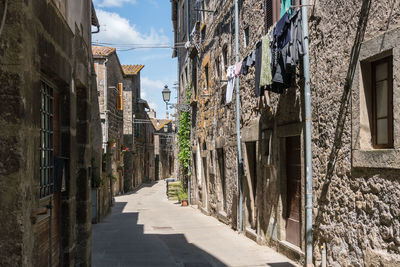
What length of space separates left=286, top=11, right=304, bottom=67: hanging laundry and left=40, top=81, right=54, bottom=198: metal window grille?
11.2 ft

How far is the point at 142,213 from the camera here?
15.9 m

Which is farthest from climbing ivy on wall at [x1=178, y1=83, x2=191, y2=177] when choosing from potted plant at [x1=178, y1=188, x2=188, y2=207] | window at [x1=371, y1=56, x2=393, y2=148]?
window at [x1=371, y1=56, x2=393, y2=148]

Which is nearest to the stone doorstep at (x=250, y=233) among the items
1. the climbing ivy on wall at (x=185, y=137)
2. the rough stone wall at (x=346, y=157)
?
the rough stone wall at (x=346, y=157)

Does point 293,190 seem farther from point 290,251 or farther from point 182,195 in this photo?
point 182,195

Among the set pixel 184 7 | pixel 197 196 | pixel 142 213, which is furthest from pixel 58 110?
pixel 184 7

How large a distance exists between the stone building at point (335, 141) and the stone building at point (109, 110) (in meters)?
6.98

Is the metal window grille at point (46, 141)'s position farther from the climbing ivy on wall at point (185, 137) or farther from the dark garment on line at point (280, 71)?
the climbing ivy on wall at point (185, 137)

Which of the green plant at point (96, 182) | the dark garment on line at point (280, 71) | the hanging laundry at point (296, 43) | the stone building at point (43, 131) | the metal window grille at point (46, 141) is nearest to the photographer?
the stone building at point (43, 131)

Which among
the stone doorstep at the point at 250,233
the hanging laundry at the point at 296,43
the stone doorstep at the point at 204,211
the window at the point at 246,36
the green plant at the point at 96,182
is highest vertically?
the window at the point at 246,36

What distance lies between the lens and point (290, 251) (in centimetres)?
731

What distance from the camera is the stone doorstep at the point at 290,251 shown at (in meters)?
6.85

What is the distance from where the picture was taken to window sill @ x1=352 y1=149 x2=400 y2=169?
14.4ft

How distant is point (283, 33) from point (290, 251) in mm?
3460

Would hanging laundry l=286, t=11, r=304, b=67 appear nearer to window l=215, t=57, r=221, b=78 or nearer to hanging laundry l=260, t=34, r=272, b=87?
hanging laundry l=260, t=34, r=272, b=87
